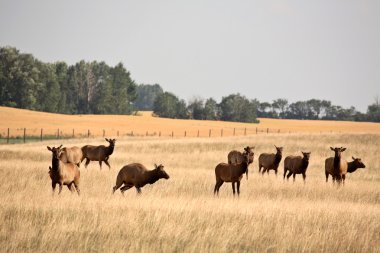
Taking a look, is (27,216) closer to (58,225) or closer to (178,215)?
(58,225)

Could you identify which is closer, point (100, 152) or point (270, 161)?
point (270, 161)

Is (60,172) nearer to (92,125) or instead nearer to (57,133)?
(57,133)

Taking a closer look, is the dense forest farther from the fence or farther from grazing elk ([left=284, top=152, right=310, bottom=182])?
grazing elk ([left=284, top=152, right=310, bottom=182])

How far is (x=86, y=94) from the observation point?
13012 cm

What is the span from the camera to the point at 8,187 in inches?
749

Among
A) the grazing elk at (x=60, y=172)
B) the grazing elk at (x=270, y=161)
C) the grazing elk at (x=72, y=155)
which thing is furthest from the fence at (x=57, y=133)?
the grazing elk at (x=60, y=172)

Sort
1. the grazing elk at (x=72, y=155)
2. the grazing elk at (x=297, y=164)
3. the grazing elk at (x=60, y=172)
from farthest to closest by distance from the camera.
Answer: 1. the grazing elk at (x=72, y=155)
2. the grazing elk at (x=297, y=164)
3. the grazing elk at (x=60, y=172)

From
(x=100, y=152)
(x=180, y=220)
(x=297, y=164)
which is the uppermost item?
(x=297, y=164)

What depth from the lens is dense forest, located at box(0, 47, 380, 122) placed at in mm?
111062

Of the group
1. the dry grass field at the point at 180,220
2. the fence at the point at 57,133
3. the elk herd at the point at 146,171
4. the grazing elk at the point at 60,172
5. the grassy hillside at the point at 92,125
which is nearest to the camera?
the dry grass field at the point at 180,220

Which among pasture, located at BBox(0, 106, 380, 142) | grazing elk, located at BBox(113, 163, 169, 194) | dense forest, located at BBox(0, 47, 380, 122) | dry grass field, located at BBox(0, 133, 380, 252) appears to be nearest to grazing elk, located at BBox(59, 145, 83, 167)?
dry grass field, located at BBox(0, 133, 380, 252)

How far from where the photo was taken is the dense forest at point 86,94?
11106 centimetres

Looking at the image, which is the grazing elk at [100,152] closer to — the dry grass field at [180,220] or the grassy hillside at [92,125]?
the dry grass field at [180,220]

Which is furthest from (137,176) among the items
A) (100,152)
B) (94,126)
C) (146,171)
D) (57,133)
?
(94,126)
